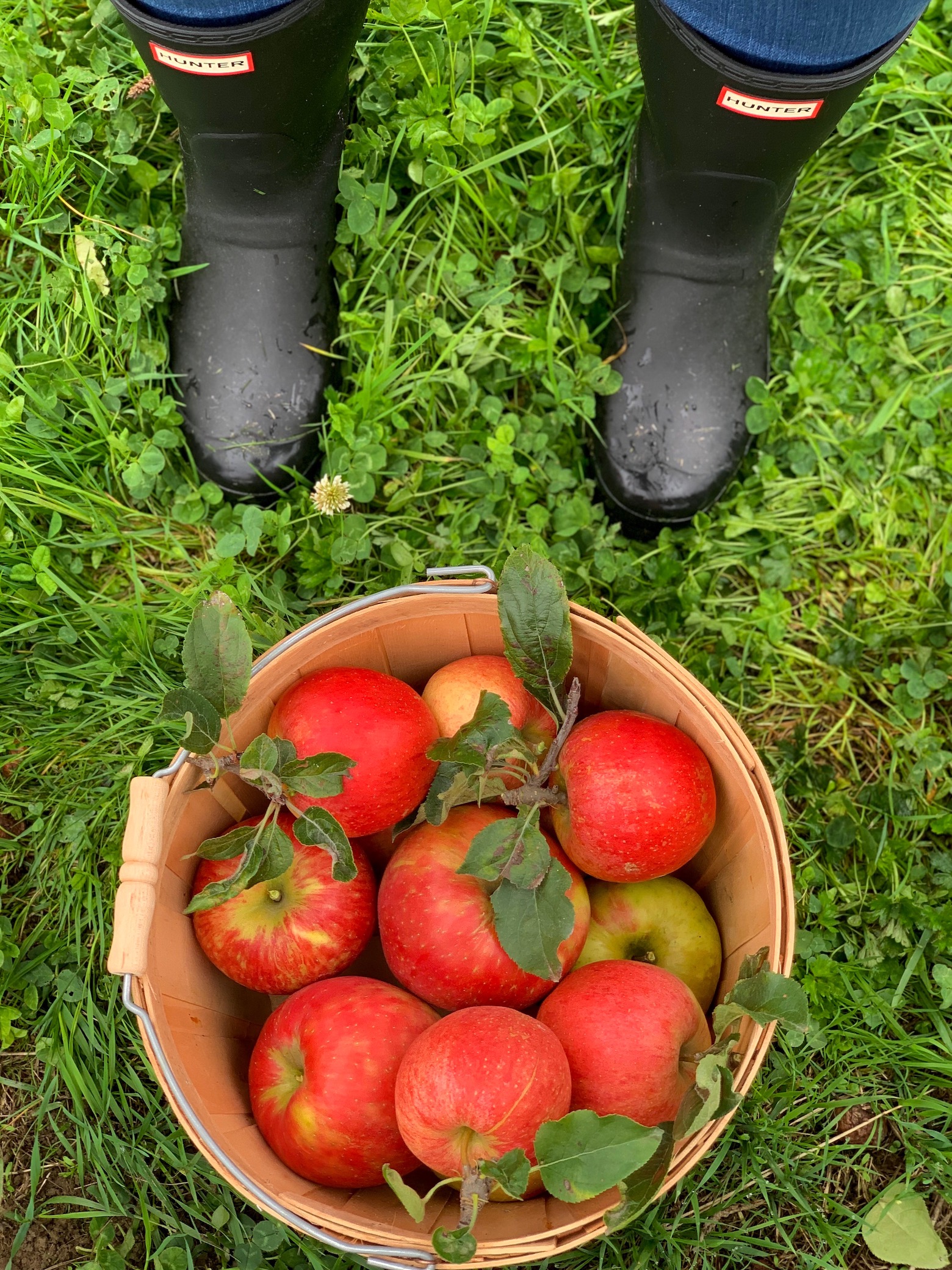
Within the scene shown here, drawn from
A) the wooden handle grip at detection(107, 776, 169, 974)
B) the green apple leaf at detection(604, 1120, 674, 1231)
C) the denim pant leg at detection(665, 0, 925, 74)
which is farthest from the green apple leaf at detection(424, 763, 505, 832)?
the denim pant leg at detection(665, 0, 925, 74)

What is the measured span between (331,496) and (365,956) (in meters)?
0.84

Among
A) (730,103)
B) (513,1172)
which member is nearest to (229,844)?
→ (513,1172)

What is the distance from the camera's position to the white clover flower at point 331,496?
75.9 inches

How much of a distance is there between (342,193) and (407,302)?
9.5 inches

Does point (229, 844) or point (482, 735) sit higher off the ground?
→ point (482, 735)

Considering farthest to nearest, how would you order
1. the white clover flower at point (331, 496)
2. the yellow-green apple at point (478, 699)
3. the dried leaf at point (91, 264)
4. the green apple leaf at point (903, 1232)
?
1. the dried leaf at point (91, 264)
2. the white clover flower at point (331, 496)
3. the green apple leaf at point (903, 1232)
4. the yellow-green apple at point (478, 699)

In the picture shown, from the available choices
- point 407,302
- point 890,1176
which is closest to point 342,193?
point 407,302

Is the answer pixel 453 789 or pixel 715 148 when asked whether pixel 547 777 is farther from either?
pixel 715 148

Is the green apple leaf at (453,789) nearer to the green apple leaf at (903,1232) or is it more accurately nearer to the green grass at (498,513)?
the green grass at (498,513)

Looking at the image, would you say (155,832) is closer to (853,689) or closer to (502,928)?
(502,928)

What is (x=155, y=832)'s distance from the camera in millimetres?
1270

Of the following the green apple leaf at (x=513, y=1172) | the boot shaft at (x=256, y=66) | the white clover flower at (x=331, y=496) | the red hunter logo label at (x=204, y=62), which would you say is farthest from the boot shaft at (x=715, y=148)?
the green apple leaf at (x=513, y=1172)

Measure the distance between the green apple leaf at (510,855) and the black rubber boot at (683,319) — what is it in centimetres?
92

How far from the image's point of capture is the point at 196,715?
1.26m
